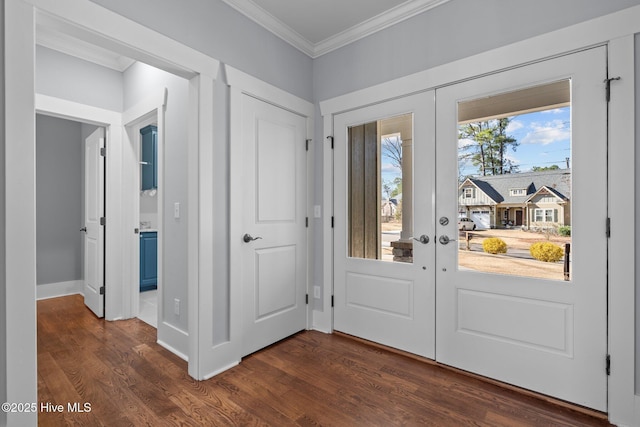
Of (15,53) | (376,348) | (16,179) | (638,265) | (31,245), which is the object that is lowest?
(376,348)

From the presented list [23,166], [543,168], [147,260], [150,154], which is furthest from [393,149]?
[147,260]

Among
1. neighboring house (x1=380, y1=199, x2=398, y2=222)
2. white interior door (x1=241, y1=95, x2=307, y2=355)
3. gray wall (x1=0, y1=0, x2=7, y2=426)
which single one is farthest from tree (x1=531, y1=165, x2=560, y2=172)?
gray wall (x1=0, y1=0, x2=7, y2=426)

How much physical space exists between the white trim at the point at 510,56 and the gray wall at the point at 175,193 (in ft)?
4.61

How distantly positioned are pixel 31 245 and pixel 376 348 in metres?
2.35

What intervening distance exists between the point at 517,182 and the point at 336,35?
77.1 inches

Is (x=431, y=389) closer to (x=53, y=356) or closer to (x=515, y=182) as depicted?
(x=515, y=182)

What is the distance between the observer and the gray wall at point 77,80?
284cm

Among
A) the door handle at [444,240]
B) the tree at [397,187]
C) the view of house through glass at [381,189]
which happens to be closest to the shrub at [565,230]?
the door handle at [444,240]

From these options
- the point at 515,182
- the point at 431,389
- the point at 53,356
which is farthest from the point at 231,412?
the point at 515,182

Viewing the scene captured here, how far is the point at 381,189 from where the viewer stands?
2.65 metres

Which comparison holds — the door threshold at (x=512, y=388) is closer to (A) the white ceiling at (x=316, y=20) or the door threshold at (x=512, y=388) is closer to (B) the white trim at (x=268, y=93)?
(B) the white trim at (x=268, y=93)

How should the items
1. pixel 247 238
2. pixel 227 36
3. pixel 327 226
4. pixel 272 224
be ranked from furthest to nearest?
pixel 327 226, pixel 272 224, pixel 247 238, pixel 227 36

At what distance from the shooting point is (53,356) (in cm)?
242

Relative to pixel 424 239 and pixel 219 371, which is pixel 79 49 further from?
pixel 424 239
